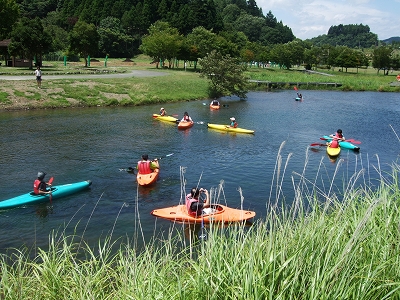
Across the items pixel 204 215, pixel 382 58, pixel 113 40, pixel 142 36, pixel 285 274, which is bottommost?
pixel 204 215

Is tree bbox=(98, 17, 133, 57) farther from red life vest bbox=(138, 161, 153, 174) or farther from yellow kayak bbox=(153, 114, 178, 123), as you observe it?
red life vest bbox=(138, 161, 153, 174)

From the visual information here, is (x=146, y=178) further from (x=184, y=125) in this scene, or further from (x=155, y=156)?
(x=184, y=125)

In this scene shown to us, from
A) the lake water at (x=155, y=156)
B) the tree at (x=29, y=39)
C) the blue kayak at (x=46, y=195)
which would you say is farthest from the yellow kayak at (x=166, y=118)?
the tree at (x=29, y=39)

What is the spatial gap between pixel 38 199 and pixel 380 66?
80.2m

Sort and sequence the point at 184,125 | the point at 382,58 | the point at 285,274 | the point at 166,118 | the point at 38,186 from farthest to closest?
the point at 382,58 < the point at 166,118 < the point at 184,125 < the point at 38,186 < the point at 285,274

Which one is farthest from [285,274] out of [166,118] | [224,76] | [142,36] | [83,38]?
[142,36]

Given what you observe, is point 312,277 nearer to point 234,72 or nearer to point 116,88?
point 116,88

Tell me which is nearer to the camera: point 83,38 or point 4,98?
point 4,98

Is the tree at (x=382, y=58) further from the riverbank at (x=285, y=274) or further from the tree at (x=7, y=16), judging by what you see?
the riverbank at (x=285, y=274)

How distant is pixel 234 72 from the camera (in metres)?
44.6

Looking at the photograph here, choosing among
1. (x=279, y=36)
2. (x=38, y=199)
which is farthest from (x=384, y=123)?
(x=279, y=36)

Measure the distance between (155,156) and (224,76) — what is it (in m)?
26.2

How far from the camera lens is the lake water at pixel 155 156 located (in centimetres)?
1270

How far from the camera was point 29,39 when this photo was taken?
43.9m
